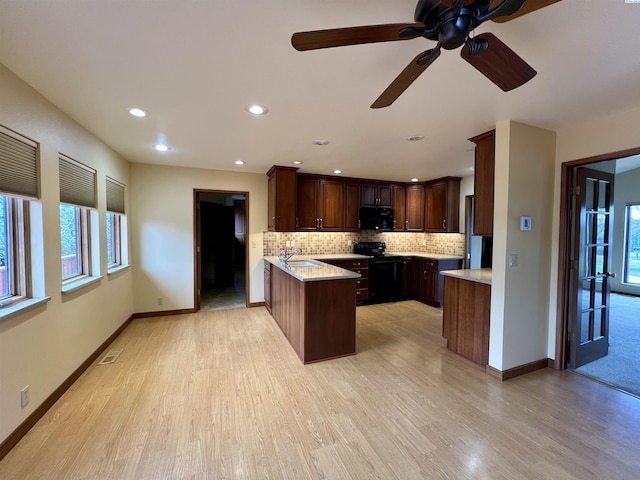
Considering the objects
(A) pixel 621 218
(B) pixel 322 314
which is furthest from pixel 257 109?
(A) pixel 621 218

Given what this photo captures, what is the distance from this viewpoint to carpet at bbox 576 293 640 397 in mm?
2515

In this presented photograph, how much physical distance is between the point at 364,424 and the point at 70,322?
2.64 meters

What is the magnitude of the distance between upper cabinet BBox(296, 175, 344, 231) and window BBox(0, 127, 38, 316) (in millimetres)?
3377

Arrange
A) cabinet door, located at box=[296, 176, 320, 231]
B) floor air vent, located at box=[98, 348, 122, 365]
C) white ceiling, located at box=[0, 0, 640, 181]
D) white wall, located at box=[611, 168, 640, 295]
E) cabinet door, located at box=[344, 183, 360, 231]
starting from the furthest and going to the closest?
white wall, located at box=[611, 168, 640, 295], cabinet door, located at box=[344, 183, 360, 231], cabinet door, located at box=[296, 176, 320, 231], floor air vent, located at box=[98, 348, 122, 365], white ceiling, located at box=[0, 0, 640, 181]

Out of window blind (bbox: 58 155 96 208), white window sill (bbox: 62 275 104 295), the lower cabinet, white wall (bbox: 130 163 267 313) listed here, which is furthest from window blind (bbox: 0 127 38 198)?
the lower cabinet

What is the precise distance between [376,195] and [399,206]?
0.58 m

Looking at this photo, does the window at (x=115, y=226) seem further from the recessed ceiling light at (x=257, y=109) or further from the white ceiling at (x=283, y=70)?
the recessed ceiling light at (x=257, y=109)

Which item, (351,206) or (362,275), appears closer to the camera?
(362,275)

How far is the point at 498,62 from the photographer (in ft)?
4.18

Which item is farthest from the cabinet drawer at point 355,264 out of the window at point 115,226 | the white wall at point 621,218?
the white wall at point 621,218

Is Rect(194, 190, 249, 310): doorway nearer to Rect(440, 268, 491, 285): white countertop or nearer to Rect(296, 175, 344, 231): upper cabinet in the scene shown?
Rect(296, 175, 344, 231): upper cabinet

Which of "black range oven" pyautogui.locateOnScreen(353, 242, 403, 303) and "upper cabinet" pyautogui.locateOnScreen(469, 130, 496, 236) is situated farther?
"black range oven" pyautogui.locateOnScreen(353, 242, 403, 303)

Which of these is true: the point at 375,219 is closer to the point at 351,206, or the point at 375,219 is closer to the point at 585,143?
the point at 351,206

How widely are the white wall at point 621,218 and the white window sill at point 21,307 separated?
9.78 m
